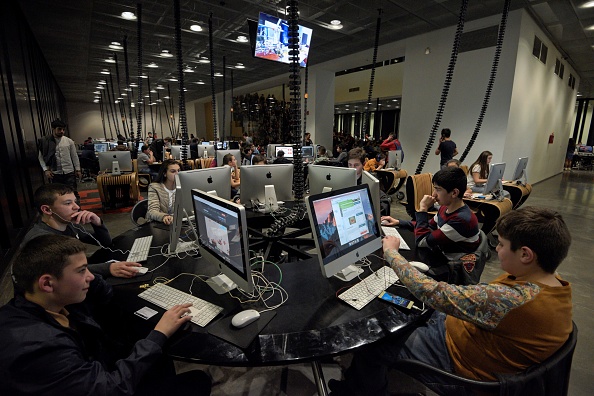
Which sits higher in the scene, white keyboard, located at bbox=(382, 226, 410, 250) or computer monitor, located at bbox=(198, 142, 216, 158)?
computer monitor, located at bbox=(198, 142, 216, 158)

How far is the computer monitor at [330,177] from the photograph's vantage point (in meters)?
2.35

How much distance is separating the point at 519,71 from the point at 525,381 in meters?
7.58

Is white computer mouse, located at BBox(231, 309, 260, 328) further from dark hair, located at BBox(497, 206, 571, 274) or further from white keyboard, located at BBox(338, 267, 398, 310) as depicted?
dark hair, located at BBox(497, 206, 571, 274)

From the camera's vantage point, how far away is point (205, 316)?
1262 millimetres

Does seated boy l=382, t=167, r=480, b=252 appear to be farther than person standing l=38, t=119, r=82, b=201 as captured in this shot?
No

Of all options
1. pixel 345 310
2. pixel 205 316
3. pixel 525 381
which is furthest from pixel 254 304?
pixel 525 381

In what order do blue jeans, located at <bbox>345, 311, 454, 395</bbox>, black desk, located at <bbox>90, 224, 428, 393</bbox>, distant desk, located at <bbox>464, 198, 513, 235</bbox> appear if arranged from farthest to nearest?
distant desk, located at <bbox>464, 198, 513, 235</bbox>, blue jeans, located at <bbox>345, 311, 454, 395</bbox>, black desk, located at <bbox>90, 224, 428, 393</bbox>

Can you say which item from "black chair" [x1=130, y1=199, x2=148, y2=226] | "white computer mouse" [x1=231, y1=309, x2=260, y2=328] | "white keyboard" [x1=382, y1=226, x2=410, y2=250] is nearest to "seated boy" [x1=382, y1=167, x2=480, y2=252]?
"white keyboard" [x1=382, y1=226, x2=410, y2=250]

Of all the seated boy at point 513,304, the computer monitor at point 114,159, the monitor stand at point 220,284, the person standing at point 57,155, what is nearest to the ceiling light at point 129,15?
the person standing at point 57,155

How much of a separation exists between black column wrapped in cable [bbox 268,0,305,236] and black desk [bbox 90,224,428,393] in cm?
67

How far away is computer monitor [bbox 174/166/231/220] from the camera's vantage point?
6.95ft

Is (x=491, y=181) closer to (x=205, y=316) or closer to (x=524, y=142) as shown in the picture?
(x=205, y=316)

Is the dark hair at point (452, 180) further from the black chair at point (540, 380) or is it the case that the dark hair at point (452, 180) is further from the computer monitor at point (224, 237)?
the computer monitor at point (224, 237)

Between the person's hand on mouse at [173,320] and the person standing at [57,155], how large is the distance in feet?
16.0
